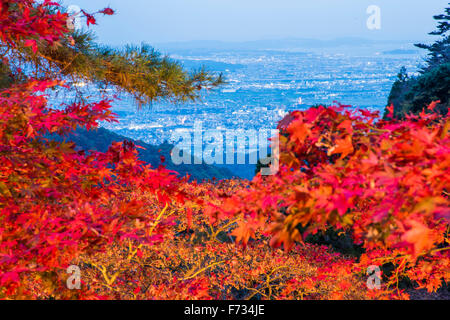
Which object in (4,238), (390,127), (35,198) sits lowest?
(4,238)

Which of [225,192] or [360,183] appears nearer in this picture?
[360,183]

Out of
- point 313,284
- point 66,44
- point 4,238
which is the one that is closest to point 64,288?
point 4,238

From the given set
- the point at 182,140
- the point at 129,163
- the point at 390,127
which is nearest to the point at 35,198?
the point at 129,163

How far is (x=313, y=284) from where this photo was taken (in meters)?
5.68

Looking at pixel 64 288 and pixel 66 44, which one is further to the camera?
pixel 66 44

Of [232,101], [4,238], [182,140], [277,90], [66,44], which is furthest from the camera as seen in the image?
[277,90]

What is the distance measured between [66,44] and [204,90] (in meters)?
2.81

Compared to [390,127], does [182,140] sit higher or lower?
lower

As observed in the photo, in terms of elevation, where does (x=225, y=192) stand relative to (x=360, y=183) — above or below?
below
